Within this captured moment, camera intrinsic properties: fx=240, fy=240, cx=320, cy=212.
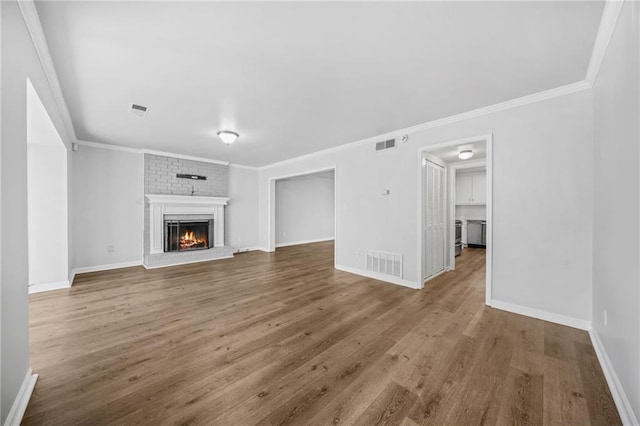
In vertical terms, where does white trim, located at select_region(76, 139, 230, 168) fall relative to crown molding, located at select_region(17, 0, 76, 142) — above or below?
above

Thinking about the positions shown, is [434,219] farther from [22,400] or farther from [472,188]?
[22,400]

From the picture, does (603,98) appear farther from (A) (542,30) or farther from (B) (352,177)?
(B) (352,177)

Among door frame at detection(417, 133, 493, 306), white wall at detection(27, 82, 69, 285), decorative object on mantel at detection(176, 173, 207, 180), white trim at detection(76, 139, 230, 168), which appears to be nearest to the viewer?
door frame at detection(417, 133, 493, 306)

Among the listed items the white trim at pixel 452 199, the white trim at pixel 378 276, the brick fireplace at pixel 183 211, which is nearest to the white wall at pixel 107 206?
the brick fireplace at pixel 183 211

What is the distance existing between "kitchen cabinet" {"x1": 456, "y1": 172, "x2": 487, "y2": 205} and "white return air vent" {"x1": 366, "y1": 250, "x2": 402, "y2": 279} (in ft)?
16.5

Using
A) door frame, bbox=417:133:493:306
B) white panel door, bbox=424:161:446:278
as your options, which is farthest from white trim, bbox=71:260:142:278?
white panel door, bbox=424:161:446:278

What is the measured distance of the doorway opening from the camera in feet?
25.6

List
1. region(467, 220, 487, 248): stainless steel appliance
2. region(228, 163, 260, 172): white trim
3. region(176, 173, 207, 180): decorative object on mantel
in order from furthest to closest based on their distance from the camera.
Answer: region(467, 220, 487, 248): stainless steel appliance < region(228, 163, 260, 172): white trim < region(176, 173, 207, 180): decorative object on mantel

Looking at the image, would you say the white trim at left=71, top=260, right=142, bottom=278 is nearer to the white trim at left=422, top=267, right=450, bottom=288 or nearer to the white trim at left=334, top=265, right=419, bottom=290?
the white trim at left=334, top=265, right=419, bottom=290

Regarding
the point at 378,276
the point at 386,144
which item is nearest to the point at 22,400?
the point at 378,276

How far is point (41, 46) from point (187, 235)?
4704 mm

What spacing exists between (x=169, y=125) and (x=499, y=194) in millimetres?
4870

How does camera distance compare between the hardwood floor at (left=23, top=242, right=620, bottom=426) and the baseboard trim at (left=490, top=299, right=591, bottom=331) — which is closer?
the hardwood floor at (left=23, top=242, right=620, bottom=426)

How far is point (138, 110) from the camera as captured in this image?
3.23m
